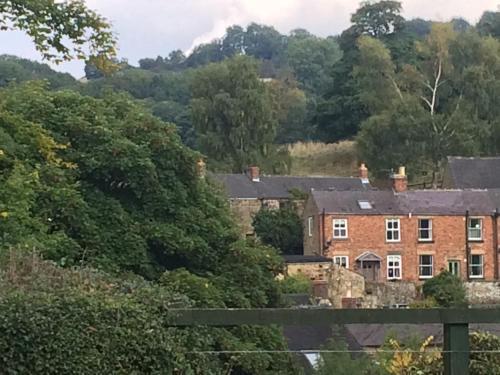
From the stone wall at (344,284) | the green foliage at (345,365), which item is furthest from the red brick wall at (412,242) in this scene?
the green foliage at (345,365)

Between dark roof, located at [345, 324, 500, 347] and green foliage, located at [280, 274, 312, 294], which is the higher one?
dark roof, located at [345, 324, 500, 347]

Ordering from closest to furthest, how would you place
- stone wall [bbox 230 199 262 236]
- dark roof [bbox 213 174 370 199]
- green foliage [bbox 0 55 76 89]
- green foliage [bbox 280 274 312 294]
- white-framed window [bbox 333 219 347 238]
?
1. green foliage [bbox 280 274 312 294]
2. white-framed window [bbox 333 219 347 238]
3. stone wall [bbox 230 199 262 236]
4. dark roof [bbox 213 174 370 199]
5. green foliage [bbox 0 55 76 89]

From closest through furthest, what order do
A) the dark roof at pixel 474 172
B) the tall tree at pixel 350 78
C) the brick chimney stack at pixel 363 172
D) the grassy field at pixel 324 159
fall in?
the dark roof at pixel 474 172
the brick chimney stack at pixel 363 172
the grassy field at pixel 324 159
the tall tree at pixel 350 78

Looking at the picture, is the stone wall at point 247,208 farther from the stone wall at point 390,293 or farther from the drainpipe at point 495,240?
the drainpipe at point 495,240

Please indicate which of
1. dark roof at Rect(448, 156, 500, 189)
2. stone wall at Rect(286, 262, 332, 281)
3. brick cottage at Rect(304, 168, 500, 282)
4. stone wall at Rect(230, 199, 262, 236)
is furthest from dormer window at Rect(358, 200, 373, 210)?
stone wall at Rect(230, 199, 262, 236)

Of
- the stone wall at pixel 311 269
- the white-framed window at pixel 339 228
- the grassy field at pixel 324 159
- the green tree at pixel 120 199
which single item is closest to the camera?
the green tree at pixel 120 199

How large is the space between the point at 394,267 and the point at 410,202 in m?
3.29

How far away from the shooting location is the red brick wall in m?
47.7

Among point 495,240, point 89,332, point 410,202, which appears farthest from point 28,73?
point 89,332

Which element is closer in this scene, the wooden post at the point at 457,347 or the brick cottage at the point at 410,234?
the wooden post at the point at 457,347

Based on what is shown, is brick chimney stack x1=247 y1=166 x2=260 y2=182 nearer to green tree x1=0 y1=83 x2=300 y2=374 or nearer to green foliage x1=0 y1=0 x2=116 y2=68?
green tree x1=0 y1=83 x2=300 y2=374

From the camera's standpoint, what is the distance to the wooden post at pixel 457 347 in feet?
15.6

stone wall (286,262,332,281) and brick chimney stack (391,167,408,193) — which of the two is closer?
stone wall (286,262,332,281)

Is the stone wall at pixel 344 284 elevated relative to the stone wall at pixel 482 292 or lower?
elevated
